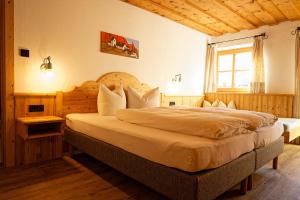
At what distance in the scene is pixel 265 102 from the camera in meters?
4.54

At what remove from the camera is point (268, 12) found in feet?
12.9

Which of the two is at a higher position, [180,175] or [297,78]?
[297,78]

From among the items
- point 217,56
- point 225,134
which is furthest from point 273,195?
point 217,56

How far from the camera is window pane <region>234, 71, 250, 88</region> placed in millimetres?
5020

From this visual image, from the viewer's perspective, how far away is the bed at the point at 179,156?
136 cm

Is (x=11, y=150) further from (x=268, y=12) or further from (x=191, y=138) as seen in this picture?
(x=268, y=12)

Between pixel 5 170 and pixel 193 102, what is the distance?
4.00 metres

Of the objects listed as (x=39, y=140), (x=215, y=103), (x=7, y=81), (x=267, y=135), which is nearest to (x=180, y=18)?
(x=215, y=103)

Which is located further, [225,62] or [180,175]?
[225,62]

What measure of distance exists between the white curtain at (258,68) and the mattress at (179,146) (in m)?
3.09

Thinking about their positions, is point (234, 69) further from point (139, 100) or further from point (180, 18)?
point (139, 100)

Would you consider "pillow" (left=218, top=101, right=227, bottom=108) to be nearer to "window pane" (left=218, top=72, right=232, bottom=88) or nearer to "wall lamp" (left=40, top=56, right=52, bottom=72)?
"window pane" (left=218, top=72, right=232, bottom=88)

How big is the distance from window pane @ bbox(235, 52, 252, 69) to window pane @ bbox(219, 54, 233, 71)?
0.51ft

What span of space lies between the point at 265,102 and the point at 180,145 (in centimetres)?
390
